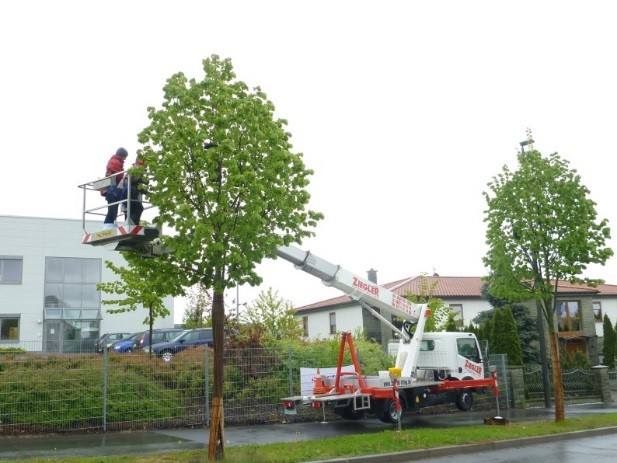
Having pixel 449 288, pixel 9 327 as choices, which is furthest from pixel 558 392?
pixel 9 327

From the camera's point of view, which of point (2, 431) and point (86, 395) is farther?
point (86, 395)

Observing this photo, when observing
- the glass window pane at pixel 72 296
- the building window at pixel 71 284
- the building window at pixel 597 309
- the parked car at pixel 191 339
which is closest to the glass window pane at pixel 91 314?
the building window at pixel 71 284

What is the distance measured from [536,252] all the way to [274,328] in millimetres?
14647

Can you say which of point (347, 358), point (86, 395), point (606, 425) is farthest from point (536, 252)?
point (86, 395)

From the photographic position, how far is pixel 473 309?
44688 mm

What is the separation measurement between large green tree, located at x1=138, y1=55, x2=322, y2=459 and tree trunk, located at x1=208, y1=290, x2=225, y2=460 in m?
0.02

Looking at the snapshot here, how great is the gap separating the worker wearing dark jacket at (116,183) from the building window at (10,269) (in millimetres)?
33415

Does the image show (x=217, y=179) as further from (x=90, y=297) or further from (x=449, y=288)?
(x=449, y=288)

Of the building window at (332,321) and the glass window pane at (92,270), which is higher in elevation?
the glass window pane at (92,270)

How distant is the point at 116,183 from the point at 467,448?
8053mm

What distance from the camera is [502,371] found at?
907 inches

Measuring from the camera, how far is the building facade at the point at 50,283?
41.8 meters

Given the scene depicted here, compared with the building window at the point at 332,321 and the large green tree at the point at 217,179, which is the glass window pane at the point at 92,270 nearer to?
the building window at the point at 332,321

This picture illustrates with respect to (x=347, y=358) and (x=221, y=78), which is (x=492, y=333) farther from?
(x=221, y=78)
